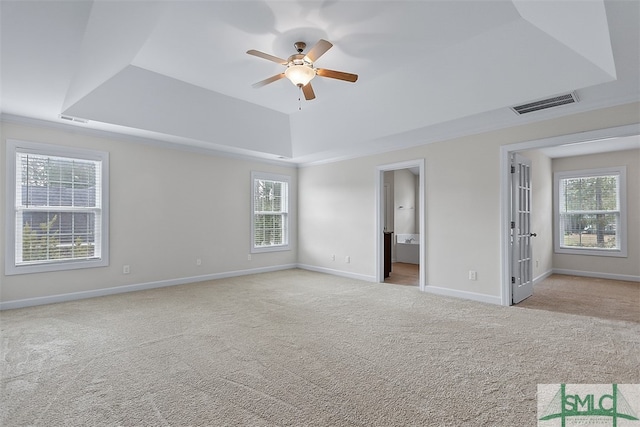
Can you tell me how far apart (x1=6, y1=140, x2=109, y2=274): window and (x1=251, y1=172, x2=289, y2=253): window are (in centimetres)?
272

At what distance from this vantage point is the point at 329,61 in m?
3.79

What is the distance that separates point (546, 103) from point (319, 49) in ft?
9.03

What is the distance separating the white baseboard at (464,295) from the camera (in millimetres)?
4527

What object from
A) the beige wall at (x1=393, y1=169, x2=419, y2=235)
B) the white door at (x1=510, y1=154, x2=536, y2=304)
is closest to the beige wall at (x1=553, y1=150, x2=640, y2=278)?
the white door at (x1=510, y1=154, x2=536, y2=304)


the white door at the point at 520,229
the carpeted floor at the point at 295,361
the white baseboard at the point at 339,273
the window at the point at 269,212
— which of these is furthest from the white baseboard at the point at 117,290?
the white door at the point at 520,229

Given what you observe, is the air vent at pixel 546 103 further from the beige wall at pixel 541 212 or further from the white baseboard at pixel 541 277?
the white baseboard at pixel 541 277

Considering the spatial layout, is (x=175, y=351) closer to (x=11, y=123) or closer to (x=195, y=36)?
(x=195, y=36)

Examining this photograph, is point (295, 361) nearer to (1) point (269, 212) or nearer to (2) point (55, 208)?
(2) point (55, 208)

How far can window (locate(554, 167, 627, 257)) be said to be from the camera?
6.38 meters

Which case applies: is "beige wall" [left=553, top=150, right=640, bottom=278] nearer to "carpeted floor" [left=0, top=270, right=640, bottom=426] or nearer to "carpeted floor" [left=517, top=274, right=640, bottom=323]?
"carpeted floor" [left=517, top=274, right=640, bottom=323]

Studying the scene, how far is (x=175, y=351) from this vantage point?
2.93 m

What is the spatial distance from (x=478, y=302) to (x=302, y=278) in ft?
10.1

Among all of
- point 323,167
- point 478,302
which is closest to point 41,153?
point 323,167

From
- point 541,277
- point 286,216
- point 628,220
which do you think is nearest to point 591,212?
point 628,220
